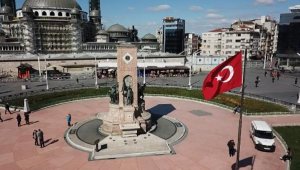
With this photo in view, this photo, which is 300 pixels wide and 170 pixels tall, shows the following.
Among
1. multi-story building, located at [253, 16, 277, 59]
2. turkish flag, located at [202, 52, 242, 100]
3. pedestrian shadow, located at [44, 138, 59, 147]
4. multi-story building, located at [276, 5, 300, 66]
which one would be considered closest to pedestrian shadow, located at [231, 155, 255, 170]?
turkish flag, located at [202, 52, 242, 100]

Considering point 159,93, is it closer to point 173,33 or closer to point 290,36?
point 290,36

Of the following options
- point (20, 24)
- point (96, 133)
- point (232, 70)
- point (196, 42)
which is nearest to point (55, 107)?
point (96, 133)

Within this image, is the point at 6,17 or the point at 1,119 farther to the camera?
the point at 6,17

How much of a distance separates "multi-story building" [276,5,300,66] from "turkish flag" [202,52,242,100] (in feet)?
261

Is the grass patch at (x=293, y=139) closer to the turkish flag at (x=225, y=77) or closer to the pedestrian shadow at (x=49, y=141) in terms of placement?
the turkish flag at (x=225, y=77)

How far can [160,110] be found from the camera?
3225 centimetres

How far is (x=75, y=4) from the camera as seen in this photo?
103562mm

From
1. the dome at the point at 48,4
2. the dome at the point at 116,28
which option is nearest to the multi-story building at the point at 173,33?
the dome at the point at 116,28

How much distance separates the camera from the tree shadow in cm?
2980

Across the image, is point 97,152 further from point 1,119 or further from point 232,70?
point 1,119

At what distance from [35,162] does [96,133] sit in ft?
21.3

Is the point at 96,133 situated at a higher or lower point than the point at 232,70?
lower

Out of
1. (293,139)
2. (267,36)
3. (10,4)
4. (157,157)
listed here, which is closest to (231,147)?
(157,157)

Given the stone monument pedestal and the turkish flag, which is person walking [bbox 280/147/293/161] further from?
the stone monument pedestal
